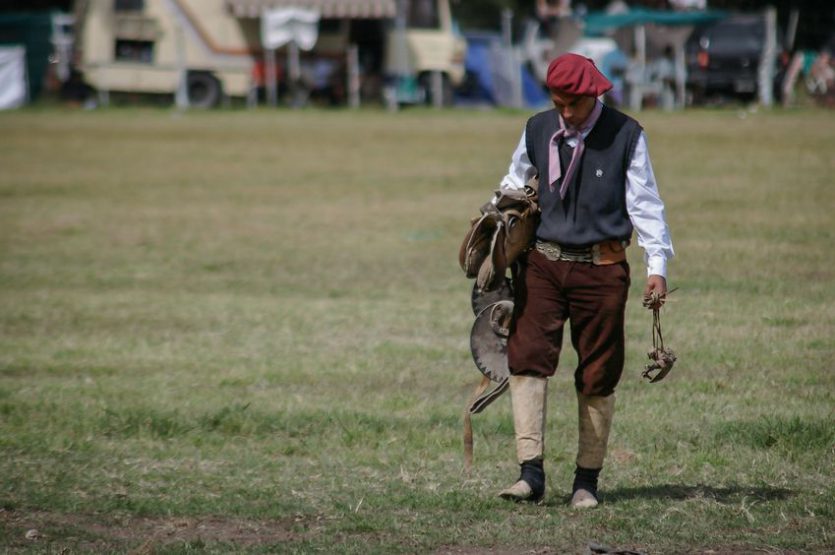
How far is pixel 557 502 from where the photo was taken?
597 centimetres

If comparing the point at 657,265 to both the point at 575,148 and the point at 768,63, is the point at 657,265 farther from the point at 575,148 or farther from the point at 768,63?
the point at 768,63

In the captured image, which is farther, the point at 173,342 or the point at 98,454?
the point at 173,342

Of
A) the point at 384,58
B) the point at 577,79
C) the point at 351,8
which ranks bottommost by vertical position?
the point at 384,58

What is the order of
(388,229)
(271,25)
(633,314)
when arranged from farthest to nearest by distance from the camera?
(271,25) → (388,229) → (633,314)

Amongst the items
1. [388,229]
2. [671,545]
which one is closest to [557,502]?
[671,545]

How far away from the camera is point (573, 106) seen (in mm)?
5512

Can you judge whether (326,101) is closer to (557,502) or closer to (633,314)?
(633,314)

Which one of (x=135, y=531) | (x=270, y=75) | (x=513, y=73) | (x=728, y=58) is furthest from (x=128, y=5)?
(x=135, y=531)

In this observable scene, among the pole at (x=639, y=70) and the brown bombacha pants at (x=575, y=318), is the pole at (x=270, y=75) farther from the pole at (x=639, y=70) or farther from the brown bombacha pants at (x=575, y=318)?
the brown bombacha pants at (x=575, y=318)

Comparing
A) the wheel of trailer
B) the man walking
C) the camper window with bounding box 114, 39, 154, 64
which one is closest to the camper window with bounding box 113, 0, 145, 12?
the camper window with bounding box 114, 39, 154, 64

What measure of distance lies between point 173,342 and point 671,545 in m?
5.51

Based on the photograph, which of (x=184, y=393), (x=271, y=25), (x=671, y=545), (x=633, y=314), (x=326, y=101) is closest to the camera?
(x=671, y=545)

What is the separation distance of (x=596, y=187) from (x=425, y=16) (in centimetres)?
3150

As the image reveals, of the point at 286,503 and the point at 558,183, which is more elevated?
the point at 558,183
